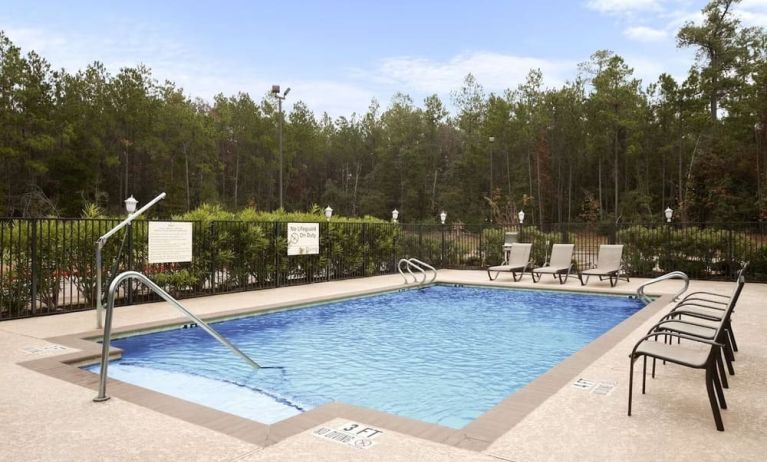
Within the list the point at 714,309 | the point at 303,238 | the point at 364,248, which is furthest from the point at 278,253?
the point at 714,309

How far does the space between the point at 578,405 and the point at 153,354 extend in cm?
498

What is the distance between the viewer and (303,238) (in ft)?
42.0

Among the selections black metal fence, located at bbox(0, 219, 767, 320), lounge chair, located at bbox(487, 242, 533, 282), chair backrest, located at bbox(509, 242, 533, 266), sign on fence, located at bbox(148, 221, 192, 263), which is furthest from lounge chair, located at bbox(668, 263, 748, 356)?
chair backrest, located at bbox(509, 242, 533, 266)

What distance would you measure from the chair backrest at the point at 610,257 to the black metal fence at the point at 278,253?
2.06 meters

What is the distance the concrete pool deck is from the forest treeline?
30609 millimetres

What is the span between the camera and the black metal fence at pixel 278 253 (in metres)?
8.38

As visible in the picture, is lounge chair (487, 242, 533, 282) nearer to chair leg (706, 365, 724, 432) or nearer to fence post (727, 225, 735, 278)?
fence post (727, 225, 735, 278)

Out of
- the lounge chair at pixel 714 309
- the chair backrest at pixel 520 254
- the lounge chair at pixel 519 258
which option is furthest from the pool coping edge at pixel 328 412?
the chair backrest at pixel 520 254

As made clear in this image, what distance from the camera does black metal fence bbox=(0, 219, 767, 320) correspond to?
8.38 metres

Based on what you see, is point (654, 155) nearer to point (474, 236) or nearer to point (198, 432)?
point (474, 236)

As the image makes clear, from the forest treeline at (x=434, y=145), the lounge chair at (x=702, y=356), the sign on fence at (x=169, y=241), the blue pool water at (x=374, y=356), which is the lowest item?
the blue pool water at (x=374, y=356)


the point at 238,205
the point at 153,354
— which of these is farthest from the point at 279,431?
the point at 238,205

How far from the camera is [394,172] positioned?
2121 inches

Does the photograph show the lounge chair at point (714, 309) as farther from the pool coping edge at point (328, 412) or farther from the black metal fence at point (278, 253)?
the black metal fence at point (278, 253)
